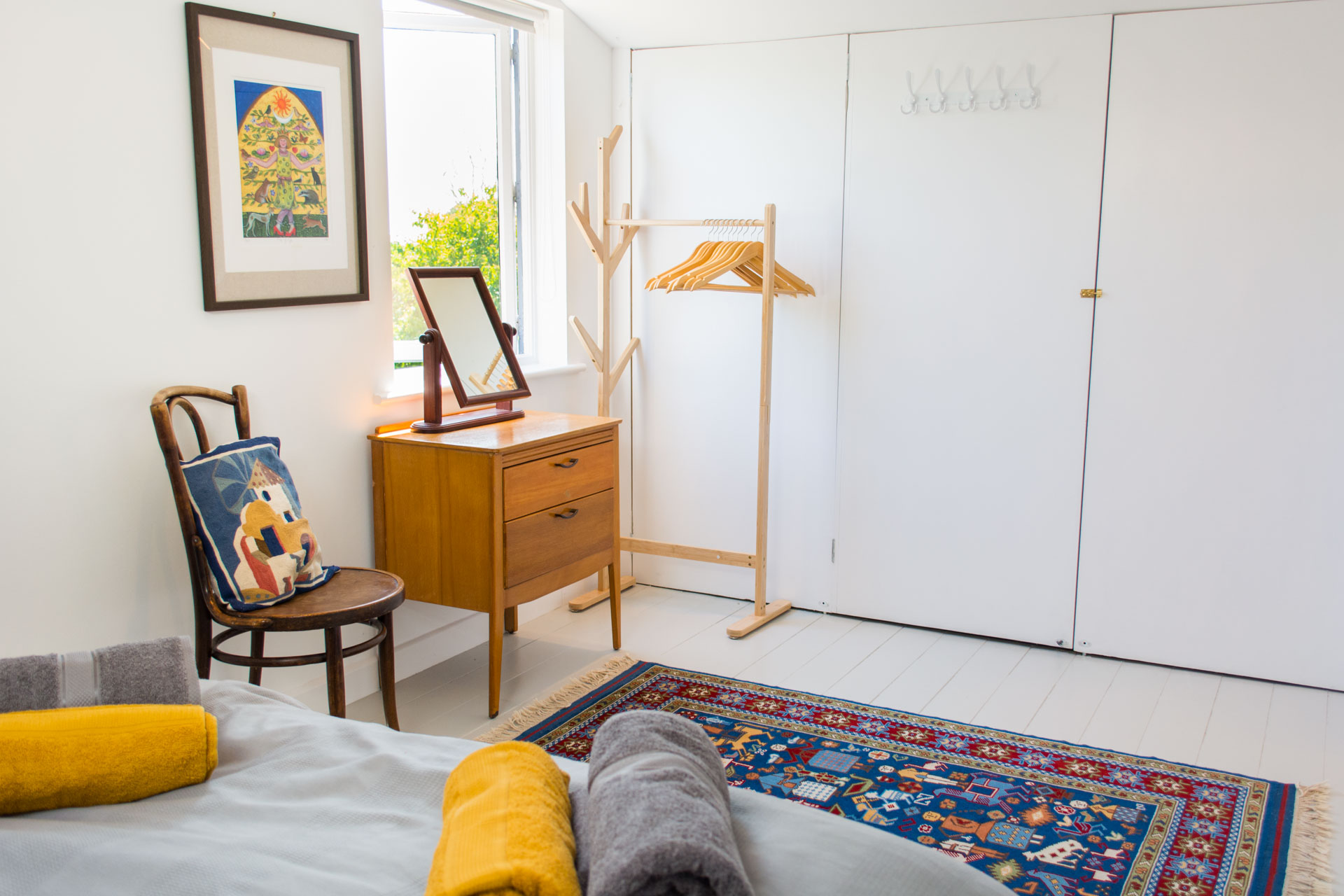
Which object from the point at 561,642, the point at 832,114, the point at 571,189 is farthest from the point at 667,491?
the point at 832,114

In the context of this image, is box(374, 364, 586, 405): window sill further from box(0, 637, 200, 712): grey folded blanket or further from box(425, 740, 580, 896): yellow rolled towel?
box(425, 740, 580, 896): yellow rolled towel

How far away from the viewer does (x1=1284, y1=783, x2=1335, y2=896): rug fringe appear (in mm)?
2061

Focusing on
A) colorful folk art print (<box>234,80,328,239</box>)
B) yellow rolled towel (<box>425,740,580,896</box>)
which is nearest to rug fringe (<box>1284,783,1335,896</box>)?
yellow rolled towel (<box>425,740,580,896</box>)

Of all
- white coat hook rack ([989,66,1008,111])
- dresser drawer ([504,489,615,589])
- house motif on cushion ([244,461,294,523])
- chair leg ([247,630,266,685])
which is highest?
white coat hook rack ([989,66,1008,111])

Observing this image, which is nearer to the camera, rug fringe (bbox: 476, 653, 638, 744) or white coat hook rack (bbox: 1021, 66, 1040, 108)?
rug fringe (bbox: 476, 653, 638, 744)

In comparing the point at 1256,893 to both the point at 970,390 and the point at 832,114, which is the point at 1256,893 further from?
the point at 832,114

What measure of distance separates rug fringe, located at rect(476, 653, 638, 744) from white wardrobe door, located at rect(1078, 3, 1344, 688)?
1.55 m

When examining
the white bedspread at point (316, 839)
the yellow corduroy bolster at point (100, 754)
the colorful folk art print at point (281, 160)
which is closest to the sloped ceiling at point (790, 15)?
the colorful folk art print at point (281, 160)

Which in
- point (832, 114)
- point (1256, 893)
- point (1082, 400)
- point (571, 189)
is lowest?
point (1256, 893)

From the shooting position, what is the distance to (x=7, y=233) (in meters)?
2.00

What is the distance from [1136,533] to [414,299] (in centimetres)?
228

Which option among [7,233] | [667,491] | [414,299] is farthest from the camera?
[667,491]

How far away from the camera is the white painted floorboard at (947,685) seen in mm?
2734

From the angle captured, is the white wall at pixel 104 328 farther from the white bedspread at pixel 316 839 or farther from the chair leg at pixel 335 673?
the white bedspread at pixel 316 839
